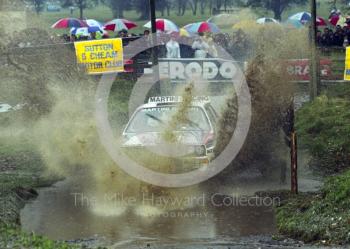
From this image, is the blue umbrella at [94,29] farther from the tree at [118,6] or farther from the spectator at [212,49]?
the tree at [118,6]

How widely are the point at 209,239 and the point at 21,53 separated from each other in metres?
15.6

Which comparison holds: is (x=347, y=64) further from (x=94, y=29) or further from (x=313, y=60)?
(x=94, y=29)

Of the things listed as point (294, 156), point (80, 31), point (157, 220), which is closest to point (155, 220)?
point (157, 220)

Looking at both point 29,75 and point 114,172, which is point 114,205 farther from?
point 29,75

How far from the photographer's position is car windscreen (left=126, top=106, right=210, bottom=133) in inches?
593

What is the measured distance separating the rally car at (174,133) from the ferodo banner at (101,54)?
9232mm

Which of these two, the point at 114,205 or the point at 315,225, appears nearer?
the point at 315,225

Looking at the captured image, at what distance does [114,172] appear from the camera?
14.9 metres

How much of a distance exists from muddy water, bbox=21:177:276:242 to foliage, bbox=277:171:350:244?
32 centimetres

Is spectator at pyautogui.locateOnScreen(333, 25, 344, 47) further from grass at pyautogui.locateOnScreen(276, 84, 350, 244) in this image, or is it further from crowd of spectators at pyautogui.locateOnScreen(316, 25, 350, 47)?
grass at pyautogui.locateOnScreen(276, 84, 350, 244)

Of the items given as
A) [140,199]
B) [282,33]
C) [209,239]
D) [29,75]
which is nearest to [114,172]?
[140,199]

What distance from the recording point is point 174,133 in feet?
47.8

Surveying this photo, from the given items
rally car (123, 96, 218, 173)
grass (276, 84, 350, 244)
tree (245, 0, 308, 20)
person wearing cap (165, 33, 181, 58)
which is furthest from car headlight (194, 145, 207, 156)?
tree (245, 0, 308, 20)

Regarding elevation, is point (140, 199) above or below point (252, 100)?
below
